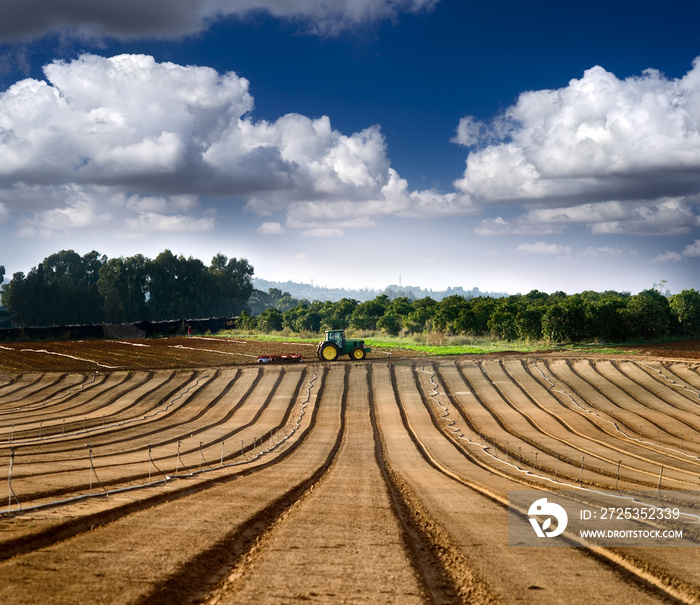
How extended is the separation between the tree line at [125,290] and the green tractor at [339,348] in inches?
2477

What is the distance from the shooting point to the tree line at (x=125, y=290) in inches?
3211

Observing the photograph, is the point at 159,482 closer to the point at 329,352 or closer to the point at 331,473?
the point at 331,473

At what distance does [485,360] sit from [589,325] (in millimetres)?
13376

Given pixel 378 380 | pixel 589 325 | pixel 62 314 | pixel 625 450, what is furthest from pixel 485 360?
pixel 62 314

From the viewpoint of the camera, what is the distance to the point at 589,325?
140 feet

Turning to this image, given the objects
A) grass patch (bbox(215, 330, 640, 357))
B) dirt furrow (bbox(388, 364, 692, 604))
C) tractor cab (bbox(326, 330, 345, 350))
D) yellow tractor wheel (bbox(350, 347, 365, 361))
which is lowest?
dirt furrow (bbox(388, 364, 692, 604))

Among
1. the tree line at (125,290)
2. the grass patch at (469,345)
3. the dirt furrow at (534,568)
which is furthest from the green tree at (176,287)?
the dirt furrow at (534,568)

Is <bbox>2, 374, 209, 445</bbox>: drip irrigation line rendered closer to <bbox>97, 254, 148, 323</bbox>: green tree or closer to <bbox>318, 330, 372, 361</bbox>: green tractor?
<bbox>318, 330, 372, 361</bbox>: green tractor

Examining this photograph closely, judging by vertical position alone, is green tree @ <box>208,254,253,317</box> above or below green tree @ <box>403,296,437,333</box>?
above

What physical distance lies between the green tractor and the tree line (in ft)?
206

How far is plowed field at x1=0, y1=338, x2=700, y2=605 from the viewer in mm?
6371

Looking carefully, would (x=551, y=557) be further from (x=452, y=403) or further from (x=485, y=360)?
(x=485, y=360)

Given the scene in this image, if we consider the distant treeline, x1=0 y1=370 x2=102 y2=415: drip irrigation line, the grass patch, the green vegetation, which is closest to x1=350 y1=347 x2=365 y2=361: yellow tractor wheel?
the grass patch

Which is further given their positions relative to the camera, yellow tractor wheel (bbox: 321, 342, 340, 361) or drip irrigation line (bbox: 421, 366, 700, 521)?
yellow tractor wheel (bbox: 321, 342, 340, 361)
